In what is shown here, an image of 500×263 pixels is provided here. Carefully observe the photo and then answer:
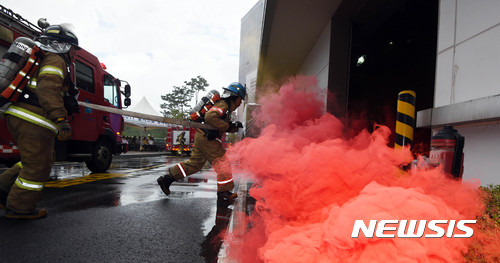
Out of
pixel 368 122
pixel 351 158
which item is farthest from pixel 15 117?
pixel 368 122

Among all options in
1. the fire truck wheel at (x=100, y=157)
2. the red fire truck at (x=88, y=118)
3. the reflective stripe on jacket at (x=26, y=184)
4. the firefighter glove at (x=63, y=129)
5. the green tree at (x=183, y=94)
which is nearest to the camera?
the reflective stripe on jacket at (x=26, y=184)

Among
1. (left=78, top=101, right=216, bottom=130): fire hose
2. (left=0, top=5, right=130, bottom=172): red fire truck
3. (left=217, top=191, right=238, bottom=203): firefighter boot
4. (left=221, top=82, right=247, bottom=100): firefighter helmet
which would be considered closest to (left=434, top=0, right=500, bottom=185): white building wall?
(left=221, top=82, right=247, bottom=100): firefighter helmet

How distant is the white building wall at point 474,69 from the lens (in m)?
2.16

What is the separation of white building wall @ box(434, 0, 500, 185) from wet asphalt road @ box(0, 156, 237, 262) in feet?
7.61

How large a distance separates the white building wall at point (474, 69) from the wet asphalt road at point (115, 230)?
2.32 meters

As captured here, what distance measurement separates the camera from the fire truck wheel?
7074mm

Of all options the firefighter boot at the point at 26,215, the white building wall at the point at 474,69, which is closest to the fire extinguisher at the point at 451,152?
the white building wall at the point at 474,69

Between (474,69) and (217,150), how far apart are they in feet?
11.0

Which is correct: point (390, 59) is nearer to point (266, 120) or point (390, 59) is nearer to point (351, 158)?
point (266, 120)

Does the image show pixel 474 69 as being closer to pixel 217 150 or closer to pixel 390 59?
pixel 217 150

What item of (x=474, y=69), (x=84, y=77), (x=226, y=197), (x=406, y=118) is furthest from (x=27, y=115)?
(x=474, y=69)

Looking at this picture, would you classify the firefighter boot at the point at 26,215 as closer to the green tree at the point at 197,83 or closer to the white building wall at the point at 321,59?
the white building wall at the point at 321,59

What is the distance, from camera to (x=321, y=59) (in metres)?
7.69

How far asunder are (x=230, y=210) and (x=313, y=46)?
22.7ft
